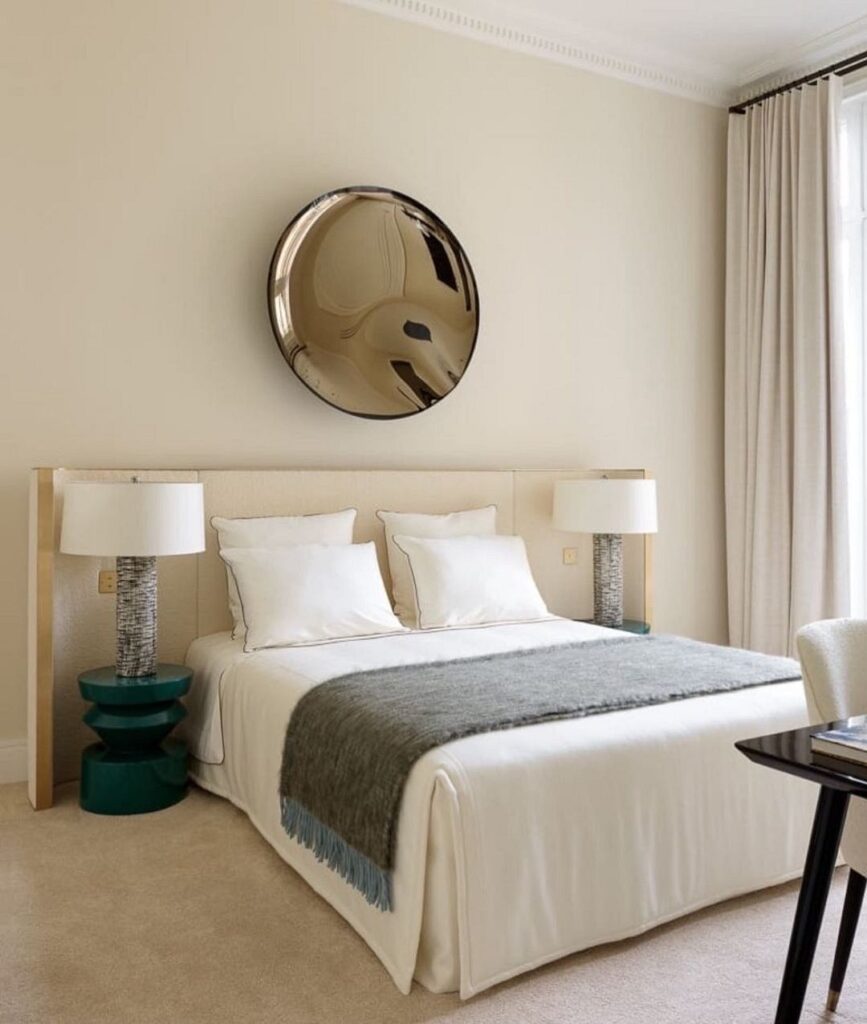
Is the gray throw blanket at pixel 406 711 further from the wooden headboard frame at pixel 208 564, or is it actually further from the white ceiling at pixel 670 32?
the white ceiling at pixel 670 32

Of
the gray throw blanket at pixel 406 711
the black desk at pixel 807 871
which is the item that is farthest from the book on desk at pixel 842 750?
the gray throw blanket at pixel 406 711

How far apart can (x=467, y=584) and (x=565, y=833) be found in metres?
1.63

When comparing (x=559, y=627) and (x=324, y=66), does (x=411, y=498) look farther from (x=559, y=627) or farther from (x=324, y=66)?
(x=324, y=66)

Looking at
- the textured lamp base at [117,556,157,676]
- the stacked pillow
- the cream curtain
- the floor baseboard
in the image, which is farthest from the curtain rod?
the floor baseboard

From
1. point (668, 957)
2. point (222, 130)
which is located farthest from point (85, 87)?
point (668, 957)

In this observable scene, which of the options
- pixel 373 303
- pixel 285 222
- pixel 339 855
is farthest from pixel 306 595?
pixel 285 222

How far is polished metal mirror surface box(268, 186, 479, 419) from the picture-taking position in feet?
12.5

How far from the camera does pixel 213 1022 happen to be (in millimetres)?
1965

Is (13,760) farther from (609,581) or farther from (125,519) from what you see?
(609,581)

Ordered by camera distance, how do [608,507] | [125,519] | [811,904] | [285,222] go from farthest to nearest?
[608,507], [285,222], [125,519], [811,904]

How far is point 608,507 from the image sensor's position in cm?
411

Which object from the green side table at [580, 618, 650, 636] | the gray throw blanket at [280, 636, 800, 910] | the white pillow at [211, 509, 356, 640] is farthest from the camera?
the green side table at [580, 618, 650, 636]

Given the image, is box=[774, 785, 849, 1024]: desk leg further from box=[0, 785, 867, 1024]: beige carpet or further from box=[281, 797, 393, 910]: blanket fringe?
box=[281, 797, 393, 910]: blanket fringe

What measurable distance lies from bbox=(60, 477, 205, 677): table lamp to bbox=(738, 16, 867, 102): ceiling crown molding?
11.5 feet
